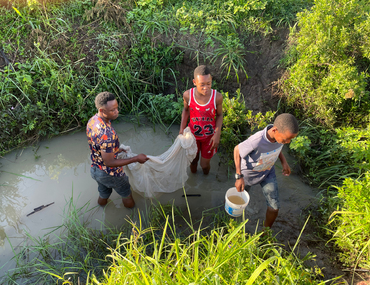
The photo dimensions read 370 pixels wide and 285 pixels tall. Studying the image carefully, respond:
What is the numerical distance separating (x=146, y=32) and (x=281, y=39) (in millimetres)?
2699

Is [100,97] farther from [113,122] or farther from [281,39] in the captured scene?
[281,39]

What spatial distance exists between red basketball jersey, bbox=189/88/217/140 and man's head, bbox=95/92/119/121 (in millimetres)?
1031

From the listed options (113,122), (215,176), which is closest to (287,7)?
(215,176)

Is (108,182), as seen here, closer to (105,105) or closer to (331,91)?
(105,105)

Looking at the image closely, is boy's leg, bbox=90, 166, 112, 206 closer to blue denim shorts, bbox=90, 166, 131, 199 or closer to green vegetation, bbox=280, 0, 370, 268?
blue denim shorts, bbox=90, 166, 131, 199

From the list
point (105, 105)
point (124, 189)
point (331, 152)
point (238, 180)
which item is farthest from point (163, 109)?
point (331, 152)

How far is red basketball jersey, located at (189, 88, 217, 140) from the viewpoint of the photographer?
2996 millimetres

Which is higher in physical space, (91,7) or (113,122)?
(91,7)

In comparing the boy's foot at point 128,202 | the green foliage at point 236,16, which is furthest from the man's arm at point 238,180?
the green foliage at point 236,16

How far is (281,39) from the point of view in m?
4.65

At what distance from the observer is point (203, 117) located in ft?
10.1

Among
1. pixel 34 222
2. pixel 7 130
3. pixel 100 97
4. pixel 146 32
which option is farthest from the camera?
pixel 146 32

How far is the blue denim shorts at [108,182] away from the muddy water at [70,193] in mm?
351

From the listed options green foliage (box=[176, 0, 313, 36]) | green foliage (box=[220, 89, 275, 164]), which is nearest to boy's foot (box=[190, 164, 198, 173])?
green foliage (box=[220, 89, 275, 164])
